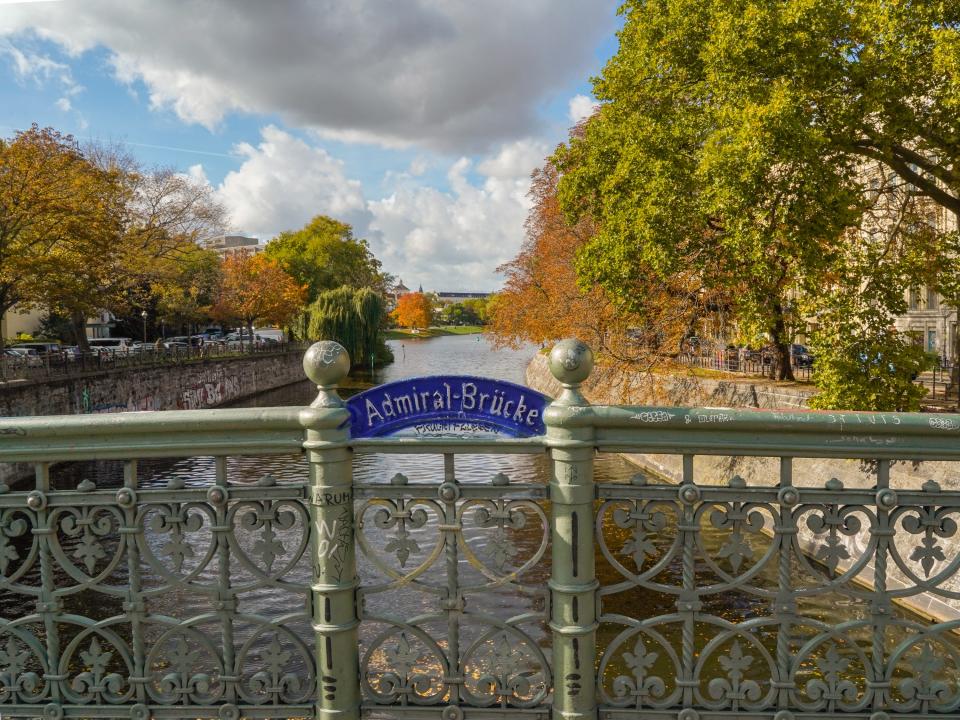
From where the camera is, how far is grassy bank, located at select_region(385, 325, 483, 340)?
133525mm

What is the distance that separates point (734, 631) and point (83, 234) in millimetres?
24704

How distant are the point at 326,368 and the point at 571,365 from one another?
1034 millimetres

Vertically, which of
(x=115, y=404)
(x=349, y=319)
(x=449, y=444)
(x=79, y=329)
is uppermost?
(x=349, y=319)

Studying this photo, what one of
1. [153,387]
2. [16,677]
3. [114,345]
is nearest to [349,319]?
[114,345]

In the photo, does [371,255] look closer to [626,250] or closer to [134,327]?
[134,327]

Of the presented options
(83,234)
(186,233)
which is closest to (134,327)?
(186,233)

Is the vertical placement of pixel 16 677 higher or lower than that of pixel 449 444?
lower

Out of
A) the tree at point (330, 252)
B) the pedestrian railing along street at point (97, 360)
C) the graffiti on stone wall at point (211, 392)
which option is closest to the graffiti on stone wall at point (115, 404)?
the pedestrian railing along street at point (97, 360)

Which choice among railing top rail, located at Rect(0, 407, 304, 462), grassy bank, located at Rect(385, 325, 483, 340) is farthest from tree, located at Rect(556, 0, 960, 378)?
grassy bank, located at Rect(385, 325, 483, 340)

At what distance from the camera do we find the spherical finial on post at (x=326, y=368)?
9.15ft

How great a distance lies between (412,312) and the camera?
133 meters

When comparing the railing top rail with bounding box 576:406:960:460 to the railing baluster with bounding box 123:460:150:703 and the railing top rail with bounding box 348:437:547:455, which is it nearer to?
the railing top rail with bounding box 348:437:547:455

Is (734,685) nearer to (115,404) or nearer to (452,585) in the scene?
(452,585)

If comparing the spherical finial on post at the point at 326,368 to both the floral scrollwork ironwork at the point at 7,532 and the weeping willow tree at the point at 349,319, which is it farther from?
the weeping willow tree at the point at 349,319
